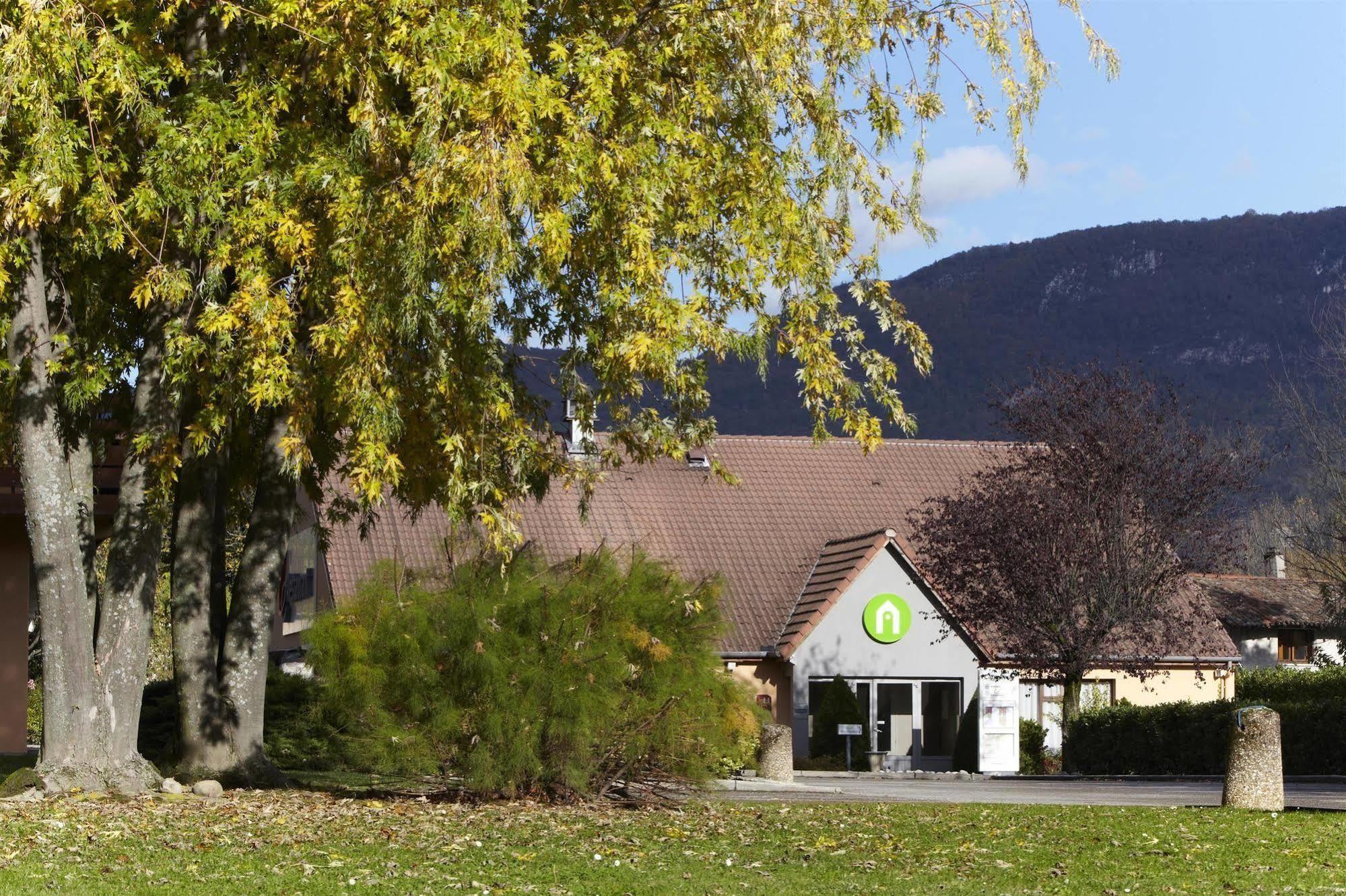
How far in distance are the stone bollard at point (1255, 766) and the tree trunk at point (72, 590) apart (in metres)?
10.5

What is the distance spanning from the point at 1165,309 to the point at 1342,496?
375 feet

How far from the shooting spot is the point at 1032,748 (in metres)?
34.8

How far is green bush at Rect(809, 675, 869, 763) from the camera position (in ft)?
112

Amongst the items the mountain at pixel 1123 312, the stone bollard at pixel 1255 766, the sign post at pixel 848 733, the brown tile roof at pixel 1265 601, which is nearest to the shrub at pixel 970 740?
the sign post at pixel 848 733

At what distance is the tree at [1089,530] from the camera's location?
31547 mm

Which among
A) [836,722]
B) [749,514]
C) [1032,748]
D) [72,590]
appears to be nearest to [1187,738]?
[1032,748]

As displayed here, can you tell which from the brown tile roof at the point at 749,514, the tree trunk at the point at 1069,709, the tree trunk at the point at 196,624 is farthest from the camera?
the brown tile roof at the point at 749,514

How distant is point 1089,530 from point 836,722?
22.0 ft

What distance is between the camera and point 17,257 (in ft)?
47.0

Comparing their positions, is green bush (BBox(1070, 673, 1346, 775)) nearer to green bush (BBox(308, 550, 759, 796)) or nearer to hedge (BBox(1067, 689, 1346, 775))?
hedge (BBox(1067, 689, 1346, 775))

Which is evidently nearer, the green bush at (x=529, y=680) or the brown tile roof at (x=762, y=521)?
the green bush at (x=529, y=680)

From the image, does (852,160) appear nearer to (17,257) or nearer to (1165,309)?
(17,257)

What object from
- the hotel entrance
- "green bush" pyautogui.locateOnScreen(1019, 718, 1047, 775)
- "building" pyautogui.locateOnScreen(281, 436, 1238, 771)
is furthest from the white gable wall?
"green bush" pyautogui.locateOnScreen(1019, 718, 1047, 775)

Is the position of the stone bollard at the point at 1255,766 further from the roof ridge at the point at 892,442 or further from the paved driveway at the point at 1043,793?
the roof ridge at the point at 892,442
